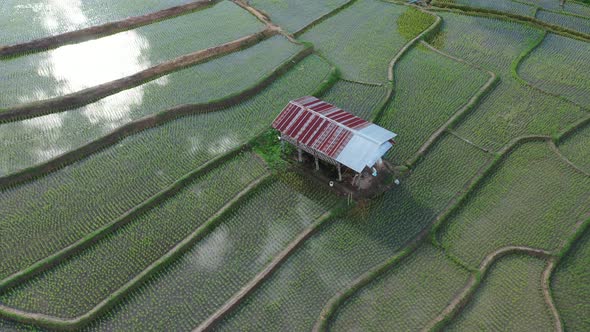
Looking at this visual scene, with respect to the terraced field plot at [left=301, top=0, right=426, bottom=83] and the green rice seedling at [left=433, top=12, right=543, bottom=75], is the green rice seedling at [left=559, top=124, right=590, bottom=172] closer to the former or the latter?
the green rice seedling at [left=433, top=12, right=543, bottom=75]

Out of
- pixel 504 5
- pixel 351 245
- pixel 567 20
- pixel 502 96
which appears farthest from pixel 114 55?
pixel 567 20

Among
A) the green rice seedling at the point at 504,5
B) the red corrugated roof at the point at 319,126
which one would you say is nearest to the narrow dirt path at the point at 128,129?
the red corrugated roof at the point at 319,126

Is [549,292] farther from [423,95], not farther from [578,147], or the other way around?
[423,95]

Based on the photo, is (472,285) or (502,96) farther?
(502,96)

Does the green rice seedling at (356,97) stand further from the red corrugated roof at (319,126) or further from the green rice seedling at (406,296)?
the green rice seedling at (406,296)

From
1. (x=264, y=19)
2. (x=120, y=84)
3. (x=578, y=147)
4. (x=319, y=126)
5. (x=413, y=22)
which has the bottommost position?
Answer: (x=578, y=147)

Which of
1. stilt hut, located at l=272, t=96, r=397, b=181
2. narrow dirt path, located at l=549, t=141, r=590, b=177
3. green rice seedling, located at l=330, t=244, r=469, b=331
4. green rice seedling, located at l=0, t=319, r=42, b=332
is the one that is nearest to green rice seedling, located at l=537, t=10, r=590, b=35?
narrow dirt path, located at l=549, t=141, r=590, b=177
